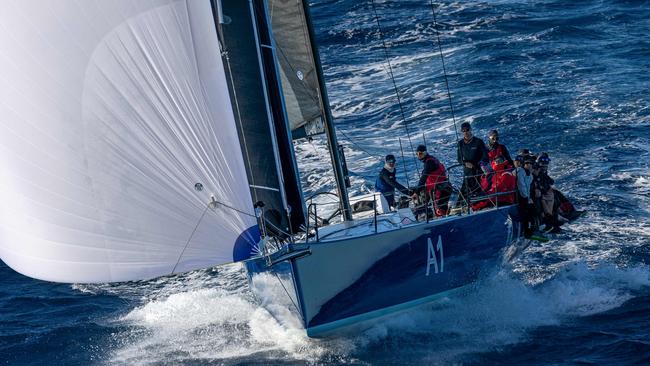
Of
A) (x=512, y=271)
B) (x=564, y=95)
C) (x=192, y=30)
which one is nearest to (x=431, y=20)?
(x=564, y=95)

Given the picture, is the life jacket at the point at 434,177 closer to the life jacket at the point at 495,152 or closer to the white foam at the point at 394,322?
the life jacket at the point at 495,152

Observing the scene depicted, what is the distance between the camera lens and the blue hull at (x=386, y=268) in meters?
11.1

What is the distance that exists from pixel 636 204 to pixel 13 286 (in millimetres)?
9871

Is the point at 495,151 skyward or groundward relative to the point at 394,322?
skyward

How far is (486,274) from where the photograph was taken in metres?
13.2

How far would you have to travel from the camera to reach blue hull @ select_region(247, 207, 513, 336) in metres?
11.1

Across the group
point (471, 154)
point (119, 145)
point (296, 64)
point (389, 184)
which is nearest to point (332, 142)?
point (296, 64)

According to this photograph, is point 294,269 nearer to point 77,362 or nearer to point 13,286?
point 77,362

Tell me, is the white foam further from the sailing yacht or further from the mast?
the sailing yacht

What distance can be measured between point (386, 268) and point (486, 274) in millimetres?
2147

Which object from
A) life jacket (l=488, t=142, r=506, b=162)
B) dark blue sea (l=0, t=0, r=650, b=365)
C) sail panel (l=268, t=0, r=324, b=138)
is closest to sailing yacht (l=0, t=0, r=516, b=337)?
sail panel (l=268, t=0, r=324, b=138)

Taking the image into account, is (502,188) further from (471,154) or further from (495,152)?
(471,154)

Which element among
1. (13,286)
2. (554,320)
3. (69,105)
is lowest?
(554,320)

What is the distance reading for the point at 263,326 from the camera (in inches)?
509
